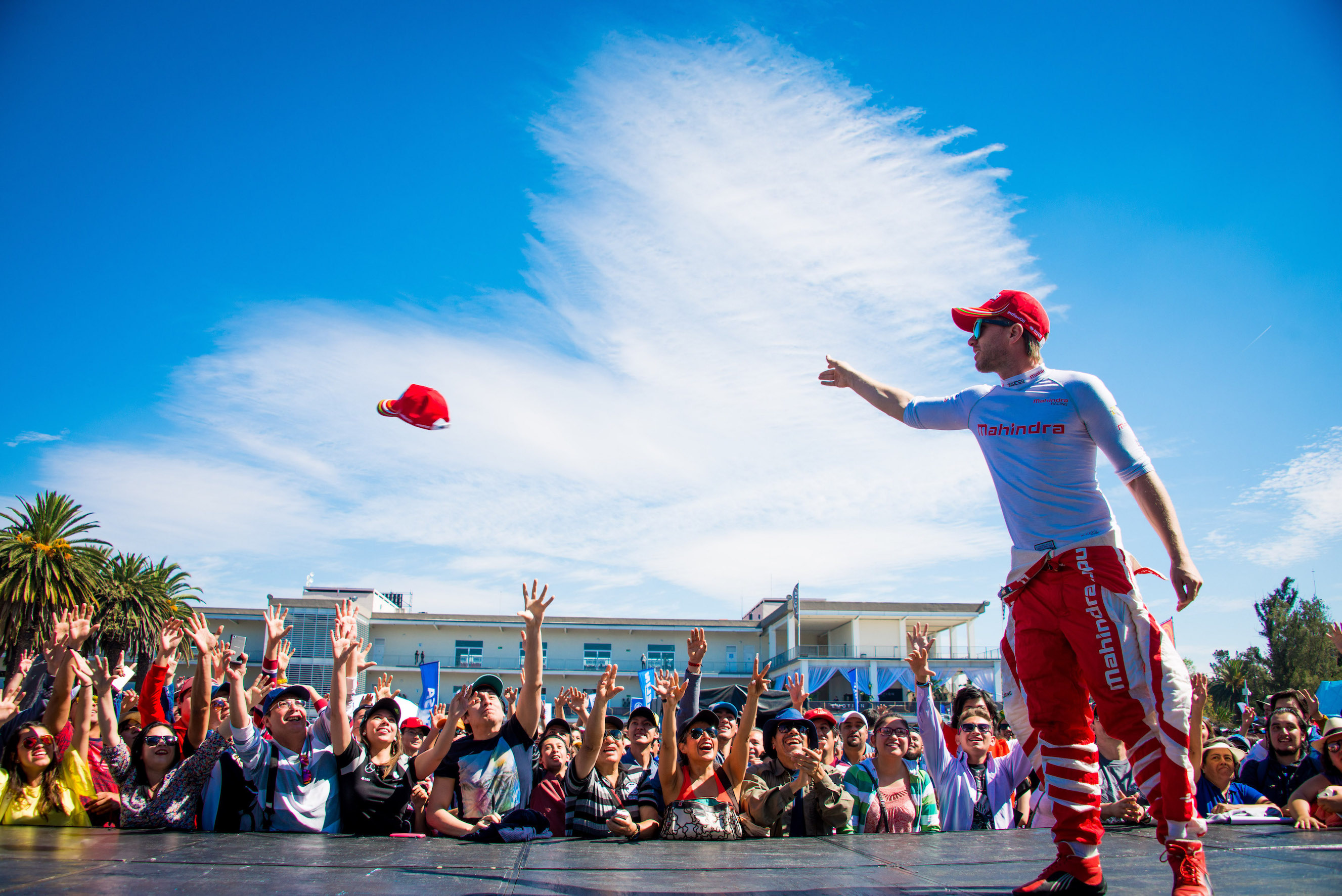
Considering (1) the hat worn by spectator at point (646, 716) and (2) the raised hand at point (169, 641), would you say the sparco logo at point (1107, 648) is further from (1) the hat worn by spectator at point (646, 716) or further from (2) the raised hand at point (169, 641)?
(2) the raised hand at point (169, 641)

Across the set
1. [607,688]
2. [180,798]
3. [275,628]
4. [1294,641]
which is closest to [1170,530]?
[607,688]

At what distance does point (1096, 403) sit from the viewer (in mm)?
2742

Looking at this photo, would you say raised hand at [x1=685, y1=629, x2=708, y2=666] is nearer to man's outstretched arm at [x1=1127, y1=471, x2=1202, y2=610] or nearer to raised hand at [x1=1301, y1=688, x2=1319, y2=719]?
man's outstretched arm at [x1=1127, y1=471, x2=1202, y2=610]

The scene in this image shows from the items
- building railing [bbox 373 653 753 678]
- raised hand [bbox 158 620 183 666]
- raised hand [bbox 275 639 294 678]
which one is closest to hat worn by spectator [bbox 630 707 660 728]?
raised hand [bbox 275 639 294 678]

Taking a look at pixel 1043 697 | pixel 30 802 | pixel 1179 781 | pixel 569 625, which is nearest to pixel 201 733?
pixel 30 802

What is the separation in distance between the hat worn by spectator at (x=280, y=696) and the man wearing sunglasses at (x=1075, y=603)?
4112 millimetres

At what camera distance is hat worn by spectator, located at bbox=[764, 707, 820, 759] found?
5406mm

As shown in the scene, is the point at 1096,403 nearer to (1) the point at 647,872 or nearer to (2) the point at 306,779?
(1) the point at 647,872

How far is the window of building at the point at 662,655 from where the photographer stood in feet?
144

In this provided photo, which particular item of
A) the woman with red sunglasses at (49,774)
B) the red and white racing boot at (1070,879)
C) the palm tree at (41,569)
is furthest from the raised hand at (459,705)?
the palm tree at (41,569)

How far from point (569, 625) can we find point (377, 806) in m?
40.7

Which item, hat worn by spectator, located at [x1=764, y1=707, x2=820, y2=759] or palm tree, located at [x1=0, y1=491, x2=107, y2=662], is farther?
palm tree, located at [x1=0, y1=491, x2=107, y2=662]

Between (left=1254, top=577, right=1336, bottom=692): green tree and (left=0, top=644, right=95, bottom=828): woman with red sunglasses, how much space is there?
58058 mm

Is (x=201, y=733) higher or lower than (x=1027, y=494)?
lower
